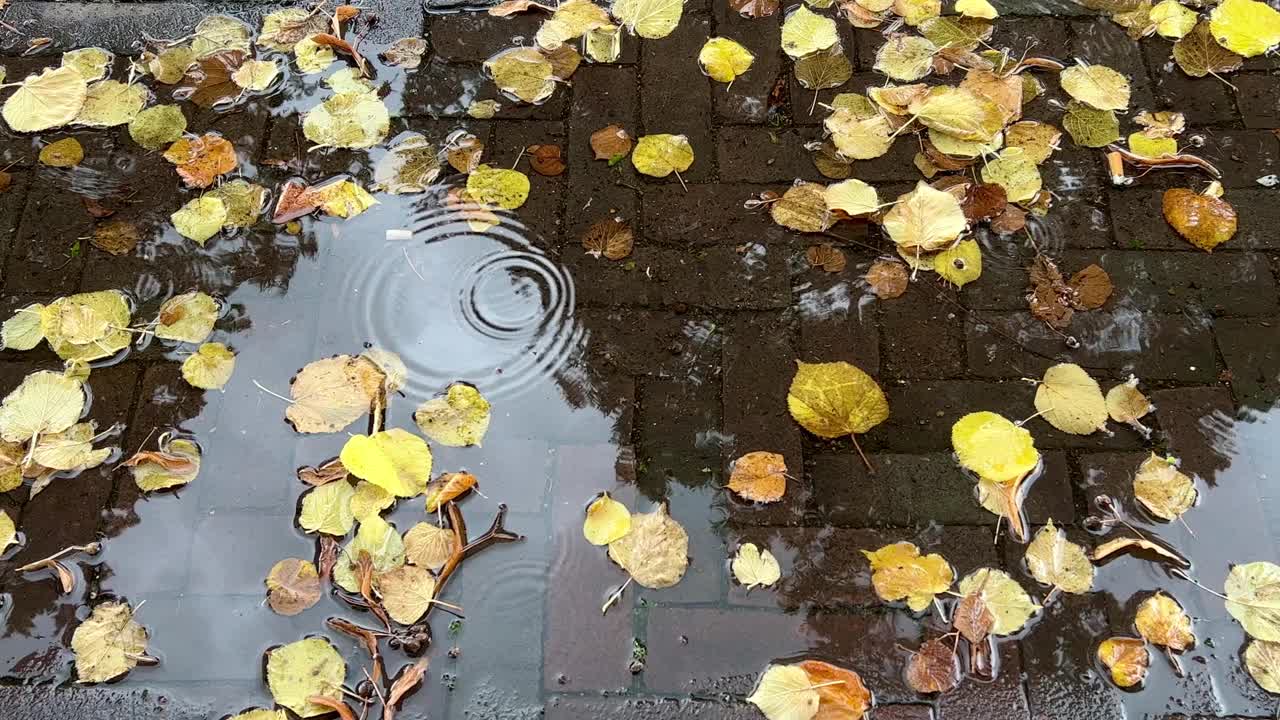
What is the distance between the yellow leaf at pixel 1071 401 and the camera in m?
2.50

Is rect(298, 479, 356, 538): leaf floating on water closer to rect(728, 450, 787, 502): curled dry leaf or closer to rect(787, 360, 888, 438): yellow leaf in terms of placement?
rect(728, 450, 787, 502): curled dry leaf

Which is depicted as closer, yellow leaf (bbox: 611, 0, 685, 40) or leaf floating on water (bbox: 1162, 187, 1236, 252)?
leaf floating on water (bbox: 1162, 187, 1236, 252)

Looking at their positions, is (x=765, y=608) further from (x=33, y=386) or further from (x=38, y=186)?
(x=38, y=186)

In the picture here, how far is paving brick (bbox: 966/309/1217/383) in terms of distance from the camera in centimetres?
259

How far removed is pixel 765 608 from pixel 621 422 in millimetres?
659

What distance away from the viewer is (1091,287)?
106 inches

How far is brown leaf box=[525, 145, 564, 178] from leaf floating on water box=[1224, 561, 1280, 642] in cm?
231

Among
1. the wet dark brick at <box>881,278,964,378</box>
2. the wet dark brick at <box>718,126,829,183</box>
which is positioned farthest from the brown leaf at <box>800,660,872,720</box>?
the wet dark brick at <box>718,126,829,183</box>

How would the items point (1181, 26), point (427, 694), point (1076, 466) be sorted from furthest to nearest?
point (1181, 26), point (1076, 466), point (427, 694)

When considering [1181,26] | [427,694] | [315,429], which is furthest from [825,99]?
[427,694]

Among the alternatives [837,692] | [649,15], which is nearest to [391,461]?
[837,692]

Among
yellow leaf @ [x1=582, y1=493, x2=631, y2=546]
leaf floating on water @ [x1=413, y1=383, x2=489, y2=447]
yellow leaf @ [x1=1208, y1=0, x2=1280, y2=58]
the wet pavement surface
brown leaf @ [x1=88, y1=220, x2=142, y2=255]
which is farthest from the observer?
yellow leaf @ [x1=1208, y1=0, x2=1280, y2=58]

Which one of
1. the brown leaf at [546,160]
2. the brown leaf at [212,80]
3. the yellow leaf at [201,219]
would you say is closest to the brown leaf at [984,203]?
the brown leaf at [546,160]

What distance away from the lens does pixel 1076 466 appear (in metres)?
2.46
